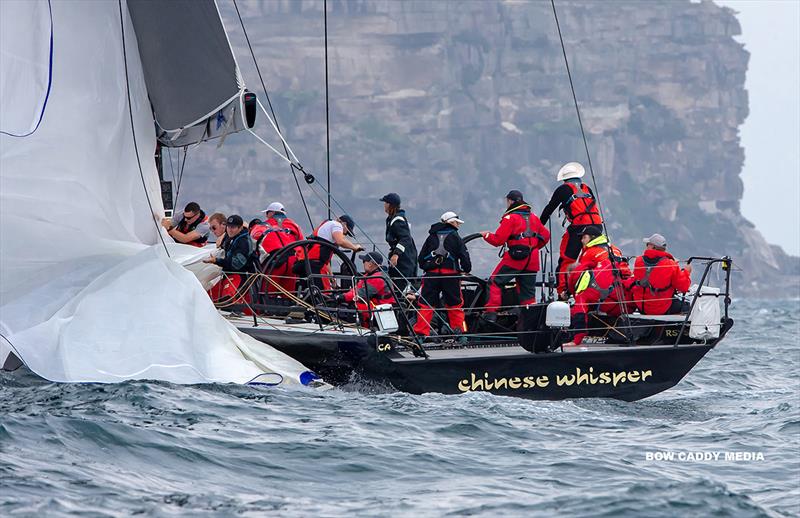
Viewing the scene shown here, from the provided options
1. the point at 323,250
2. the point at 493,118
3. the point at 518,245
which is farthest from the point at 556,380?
the point at 493,118

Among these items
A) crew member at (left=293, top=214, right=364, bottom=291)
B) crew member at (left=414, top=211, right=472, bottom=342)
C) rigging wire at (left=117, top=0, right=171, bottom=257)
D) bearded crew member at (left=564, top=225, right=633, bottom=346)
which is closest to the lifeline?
bearded crew member at (left=564, top=225, right=633, bottom=346)

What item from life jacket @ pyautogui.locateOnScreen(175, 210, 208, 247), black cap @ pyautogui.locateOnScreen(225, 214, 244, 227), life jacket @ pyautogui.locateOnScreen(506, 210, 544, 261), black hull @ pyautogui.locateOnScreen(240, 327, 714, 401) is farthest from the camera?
life jacket @ pyautogui.locateOnScreen(175, 210, 208, 247)

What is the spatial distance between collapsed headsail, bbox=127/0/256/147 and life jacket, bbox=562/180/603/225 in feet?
10.1

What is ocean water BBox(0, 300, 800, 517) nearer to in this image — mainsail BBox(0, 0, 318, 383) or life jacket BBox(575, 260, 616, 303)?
mainsail BBox(0, 0, 318, 383)

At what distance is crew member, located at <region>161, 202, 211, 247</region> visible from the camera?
1242 centimetres

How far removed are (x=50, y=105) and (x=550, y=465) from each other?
210 inches

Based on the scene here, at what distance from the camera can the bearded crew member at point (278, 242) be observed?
11.5 metres

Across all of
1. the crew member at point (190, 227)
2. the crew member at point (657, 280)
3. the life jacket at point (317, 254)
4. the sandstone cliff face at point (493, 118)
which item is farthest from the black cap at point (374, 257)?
the sandstone cliff face at point (493, 118)

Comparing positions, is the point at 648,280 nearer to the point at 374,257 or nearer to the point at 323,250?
the point at 374,257

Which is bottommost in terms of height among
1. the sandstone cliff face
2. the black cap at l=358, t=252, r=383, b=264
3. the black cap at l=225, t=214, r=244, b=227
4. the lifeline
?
the lifeline

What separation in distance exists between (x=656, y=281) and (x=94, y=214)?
5031 millimetres

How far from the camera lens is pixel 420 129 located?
152 meters

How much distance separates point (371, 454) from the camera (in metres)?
8.29

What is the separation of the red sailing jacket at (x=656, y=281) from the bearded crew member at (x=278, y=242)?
3118 mm
